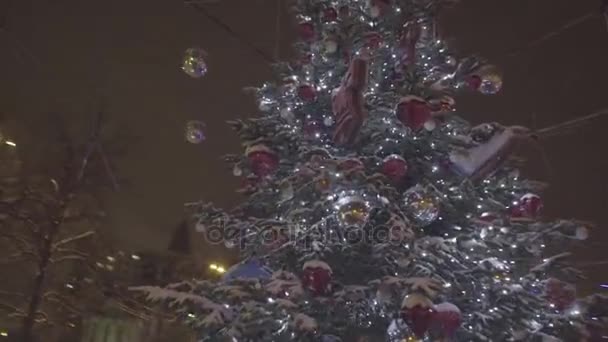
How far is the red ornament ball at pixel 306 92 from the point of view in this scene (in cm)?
529

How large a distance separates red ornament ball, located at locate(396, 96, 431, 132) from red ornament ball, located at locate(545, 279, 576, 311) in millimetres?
1704

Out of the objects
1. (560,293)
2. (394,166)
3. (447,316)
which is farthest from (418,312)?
(560,293)

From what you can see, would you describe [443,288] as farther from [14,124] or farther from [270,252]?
[14,124]

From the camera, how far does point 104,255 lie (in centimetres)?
1435

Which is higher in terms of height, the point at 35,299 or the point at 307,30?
the point at 35,299

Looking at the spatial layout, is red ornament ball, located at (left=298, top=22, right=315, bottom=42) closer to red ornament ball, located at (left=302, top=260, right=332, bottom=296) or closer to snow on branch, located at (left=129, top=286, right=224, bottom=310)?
red ornament ball, located at (left=302, top=260, right=332, bottom=296)

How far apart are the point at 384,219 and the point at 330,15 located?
220 centimetres

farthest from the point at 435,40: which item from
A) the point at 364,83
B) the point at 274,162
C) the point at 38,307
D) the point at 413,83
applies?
the point at 38,307

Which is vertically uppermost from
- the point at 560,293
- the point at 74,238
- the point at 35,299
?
the point at 74,238

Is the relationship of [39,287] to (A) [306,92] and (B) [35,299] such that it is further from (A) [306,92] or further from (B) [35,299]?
(A) [306,92]

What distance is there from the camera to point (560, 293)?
4.59 metres

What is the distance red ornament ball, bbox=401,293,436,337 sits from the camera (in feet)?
12.9

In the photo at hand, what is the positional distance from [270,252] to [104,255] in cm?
1050

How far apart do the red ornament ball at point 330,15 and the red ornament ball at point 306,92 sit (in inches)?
33.2
